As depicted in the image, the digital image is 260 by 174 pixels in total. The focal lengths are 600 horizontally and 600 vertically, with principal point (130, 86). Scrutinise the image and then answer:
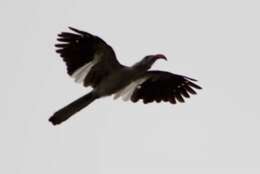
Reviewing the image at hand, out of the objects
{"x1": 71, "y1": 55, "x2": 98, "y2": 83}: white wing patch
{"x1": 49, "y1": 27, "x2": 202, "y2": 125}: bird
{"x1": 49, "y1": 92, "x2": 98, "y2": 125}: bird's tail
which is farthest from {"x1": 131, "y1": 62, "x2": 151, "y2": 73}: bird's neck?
{"x1": 49, "y1": 92, "x2": 98, "y2": 125}: bird's tail

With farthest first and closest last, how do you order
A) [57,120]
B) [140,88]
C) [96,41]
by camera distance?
1. [140,88]
2. [96,41]
3. [57,120]

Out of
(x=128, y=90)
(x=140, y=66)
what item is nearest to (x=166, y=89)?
(x=128, y=90)

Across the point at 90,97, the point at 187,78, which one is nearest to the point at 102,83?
the point at 90,97

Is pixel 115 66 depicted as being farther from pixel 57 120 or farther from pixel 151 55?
pixel 57 120

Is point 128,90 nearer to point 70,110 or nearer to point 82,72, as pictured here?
point 82,72

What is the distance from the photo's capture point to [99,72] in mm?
11219

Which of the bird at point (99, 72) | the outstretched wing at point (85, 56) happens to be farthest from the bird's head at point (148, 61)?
the outstretched wing at point (85, 56)

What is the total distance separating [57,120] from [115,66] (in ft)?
4.85

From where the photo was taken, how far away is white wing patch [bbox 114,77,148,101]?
1153 cm

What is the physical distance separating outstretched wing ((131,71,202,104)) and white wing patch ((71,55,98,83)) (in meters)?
1.19

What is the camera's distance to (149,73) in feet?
38.0

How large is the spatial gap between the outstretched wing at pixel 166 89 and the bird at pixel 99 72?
0.02 meters

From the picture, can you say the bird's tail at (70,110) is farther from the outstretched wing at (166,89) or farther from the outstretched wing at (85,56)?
the outstretched wing at (166,89)

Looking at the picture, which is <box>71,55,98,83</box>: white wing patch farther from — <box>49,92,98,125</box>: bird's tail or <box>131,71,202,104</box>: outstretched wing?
<box>131,71,202,104</box>: outstretched wing
